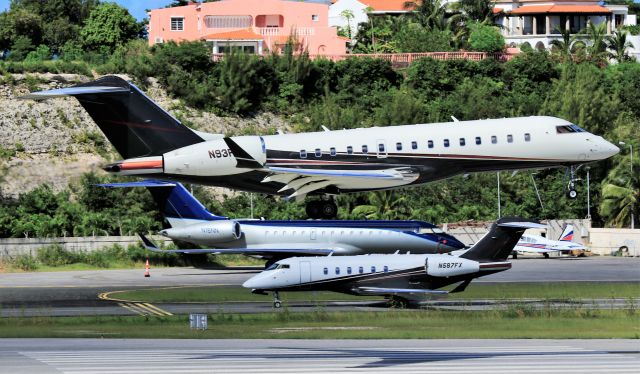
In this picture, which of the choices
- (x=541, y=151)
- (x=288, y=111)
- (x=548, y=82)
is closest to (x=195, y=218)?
(x=541, y=151)

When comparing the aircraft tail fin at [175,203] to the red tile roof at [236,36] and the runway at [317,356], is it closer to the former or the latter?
the runway at [317,356]

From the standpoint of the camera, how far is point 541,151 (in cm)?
6059

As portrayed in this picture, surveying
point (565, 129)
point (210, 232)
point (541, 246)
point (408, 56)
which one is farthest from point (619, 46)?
point (565, 129)

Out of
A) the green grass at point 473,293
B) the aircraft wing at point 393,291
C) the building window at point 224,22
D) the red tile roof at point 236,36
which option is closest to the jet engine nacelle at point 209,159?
the green grass at point 473,293

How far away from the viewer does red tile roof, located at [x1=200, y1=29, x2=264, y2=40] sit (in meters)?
125

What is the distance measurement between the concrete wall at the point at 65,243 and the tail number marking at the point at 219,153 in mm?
23011

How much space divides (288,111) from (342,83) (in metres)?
5.86

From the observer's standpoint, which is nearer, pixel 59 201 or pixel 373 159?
pixel 373 159

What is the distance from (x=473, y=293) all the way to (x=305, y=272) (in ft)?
28.6

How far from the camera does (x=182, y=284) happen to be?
210 feet

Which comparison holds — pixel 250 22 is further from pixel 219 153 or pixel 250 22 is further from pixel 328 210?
pixel 219 153

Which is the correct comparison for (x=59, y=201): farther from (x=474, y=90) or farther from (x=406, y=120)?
(x=474, y=90)

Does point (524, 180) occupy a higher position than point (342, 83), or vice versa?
point (342, 83)

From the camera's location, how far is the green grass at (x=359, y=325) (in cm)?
4344
